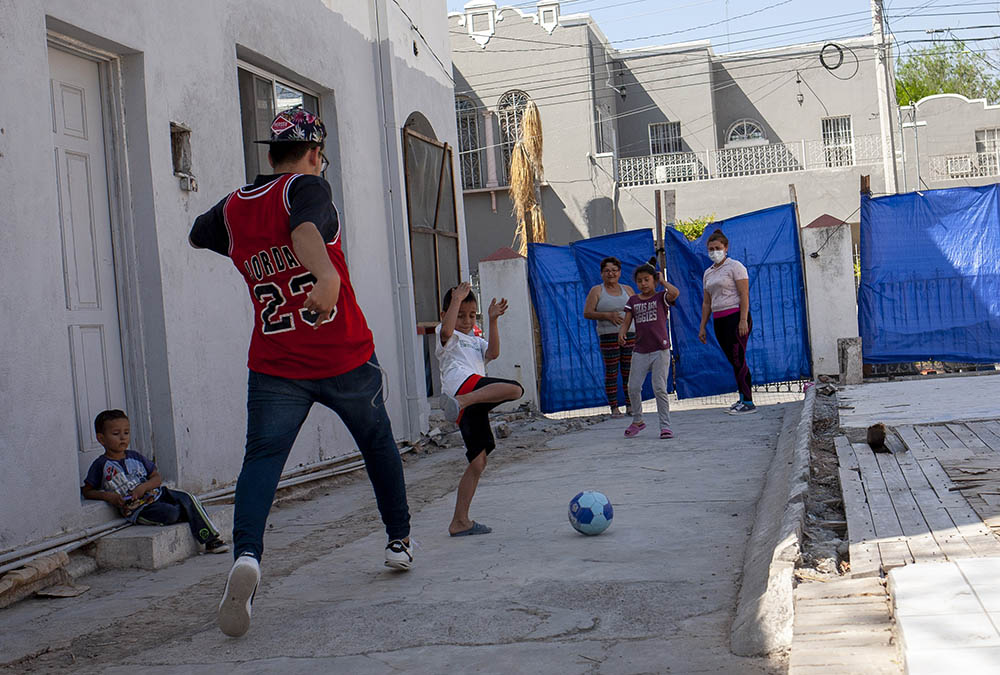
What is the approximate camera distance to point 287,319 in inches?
164

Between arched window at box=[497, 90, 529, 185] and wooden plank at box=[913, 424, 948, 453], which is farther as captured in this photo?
arched window at box=[497, 90, 529, 185]

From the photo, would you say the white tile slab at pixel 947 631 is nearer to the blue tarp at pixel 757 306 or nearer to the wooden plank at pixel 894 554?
the wooden plank at pixel 894 554

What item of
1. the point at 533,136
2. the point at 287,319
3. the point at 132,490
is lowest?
the point at 132,490

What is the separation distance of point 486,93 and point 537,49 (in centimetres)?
201

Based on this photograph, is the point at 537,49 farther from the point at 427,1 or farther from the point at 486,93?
the point at 427,1

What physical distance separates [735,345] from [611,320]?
1.53 meters

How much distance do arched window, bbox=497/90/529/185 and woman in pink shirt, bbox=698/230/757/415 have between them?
2085cm

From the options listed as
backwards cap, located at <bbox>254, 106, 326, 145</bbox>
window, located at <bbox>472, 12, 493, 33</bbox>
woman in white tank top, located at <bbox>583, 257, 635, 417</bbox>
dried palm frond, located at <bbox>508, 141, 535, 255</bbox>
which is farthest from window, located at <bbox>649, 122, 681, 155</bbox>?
backwards cap, located at <bbox>254, 106, 326, 145</bbox>

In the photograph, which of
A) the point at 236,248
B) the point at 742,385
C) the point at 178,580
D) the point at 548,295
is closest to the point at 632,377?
the point at 742,385

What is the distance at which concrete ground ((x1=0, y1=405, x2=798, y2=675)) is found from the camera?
11.8 feet

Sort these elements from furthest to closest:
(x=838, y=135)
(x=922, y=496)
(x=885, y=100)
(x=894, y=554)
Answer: (x=838, y=135) < (x=885, y=100) < (x=922, y=496) < (x=894, y=554)

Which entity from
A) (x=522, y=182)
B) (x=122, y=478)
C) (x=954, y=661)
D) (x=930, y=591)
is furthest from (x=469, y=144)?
(x=954, y=661)

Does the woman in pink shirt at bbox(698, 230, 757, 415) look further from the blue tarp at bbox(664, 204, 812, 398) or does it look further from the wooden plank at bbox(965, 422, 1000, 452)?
the wooden plank at bbox(965, 422, 1000, 452)

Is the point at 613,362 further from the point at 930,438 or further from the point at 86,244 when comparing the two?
the point at 86,244
